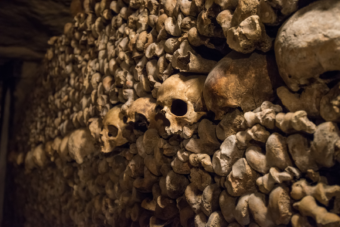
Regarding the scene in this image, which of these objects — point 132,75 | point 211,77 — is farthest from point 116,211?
point 211,77

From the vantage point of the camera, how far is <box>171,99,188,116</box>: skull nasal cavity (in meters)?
1.17

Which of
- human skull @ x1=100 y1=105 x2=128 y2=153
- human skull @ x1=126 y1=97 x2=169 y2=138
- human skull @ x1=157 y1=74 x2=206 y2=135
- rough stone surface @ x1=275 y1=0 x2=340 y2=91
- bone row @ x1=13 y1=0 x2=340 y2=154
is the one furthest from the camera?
human skull @ x1=100 y1=105 x2=128 y2=153

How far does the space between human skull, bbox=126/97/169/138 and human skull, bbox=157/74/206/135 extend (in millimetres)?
115

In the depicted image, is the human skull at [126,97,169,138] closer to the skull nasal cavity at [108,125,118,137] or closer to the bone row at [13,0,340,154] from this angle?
the bone row at [13,0,340,154]

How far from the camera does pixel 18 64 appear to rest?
12.1 ft

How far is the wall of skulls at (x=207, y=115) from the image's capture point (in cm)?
71

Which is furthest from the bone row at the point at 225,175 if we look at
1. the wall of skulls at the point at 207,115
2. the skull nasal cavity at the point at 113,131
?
the skull nasal cavity at the point at 113,131

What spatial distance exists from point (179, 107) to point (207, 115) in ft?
0.49

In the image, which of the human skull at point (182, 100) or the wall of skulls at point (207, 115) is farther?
the human skull at point (182, 100)

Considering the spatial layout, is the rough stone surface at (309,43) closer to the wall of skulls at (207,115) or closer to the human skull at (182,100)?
the wall of skulls at (207,115)

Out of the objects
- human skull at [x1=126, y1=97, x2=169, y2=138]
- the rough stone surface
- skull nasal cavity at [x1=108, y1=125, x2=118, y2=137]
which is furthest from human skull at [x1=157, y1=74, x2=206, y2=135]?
skull nasal cavity at [x1=108, y1=125, x2=118, y2=137]

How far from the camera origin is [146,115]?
1.31m

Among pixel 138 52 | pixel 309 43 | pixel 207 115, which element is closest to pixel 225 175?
pixel 207 115

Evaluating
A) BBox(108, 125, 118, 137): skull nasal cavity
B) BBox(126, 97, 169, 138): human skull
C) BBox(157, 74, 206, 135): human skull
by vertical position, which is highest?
BBox(157, 74, 206, 135): human skull
